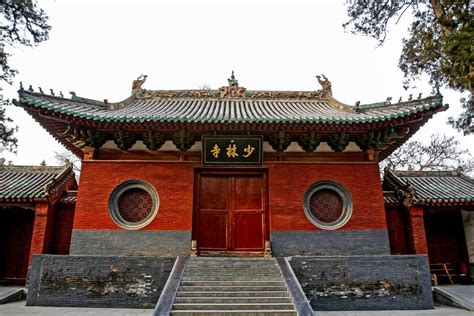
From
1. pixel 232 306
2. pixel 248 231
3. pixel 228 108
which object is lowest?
pixel 232 306

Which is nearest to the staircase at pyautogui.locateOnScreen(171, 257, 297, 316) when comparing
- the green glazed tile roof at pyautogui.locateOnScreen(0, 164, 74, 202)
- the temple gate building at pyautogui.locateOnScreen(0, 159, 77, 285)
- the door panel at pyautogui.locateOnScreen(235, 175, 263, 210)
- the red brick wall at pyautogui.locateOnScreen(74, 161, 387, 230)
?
the red brick wall at pyautogui.locateOnScreen(74, 161, 387, 230)

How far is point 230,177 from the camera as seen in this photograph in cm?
→ 941

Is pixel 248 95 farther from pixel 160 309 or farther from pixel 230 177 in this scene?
pixel 160 309

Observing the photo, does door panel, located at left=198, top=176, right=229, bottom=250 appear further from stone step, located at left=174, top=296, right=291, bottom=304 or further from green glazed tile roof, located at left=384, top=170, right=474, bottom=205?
green glazed tile roof, located at left=384, top=170, right=474, bottom=205

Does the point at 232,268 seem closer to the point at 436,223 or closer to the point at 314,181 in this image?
the point at 314,181

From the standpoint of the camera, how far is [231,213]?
9.20 meters

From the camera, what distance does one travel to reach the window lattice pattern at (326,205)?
29.6ft

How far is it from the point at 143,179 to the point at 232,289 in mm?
3825

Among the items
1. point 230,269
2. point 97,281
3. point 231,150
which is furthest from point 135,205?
point 230,269

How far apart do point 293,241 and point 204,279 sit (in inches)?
105

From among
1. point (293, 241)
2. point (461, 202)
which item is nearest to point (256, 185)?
point (293, 241)

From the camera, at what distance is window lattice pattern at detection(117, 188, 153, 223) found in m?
8.94

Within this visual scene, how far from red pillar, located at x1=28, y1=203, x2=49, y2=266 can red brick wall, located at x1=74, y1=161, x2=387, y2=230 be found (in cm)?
186

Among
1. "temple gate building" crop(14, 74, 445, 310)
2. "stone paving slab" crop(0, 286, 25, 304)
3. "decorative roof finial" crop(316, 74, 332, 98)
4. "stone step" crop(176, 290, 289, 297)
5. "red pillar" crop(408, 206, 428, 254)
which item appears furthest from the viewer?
"decorative roof finial" crop(316, 74, 332, 98)
